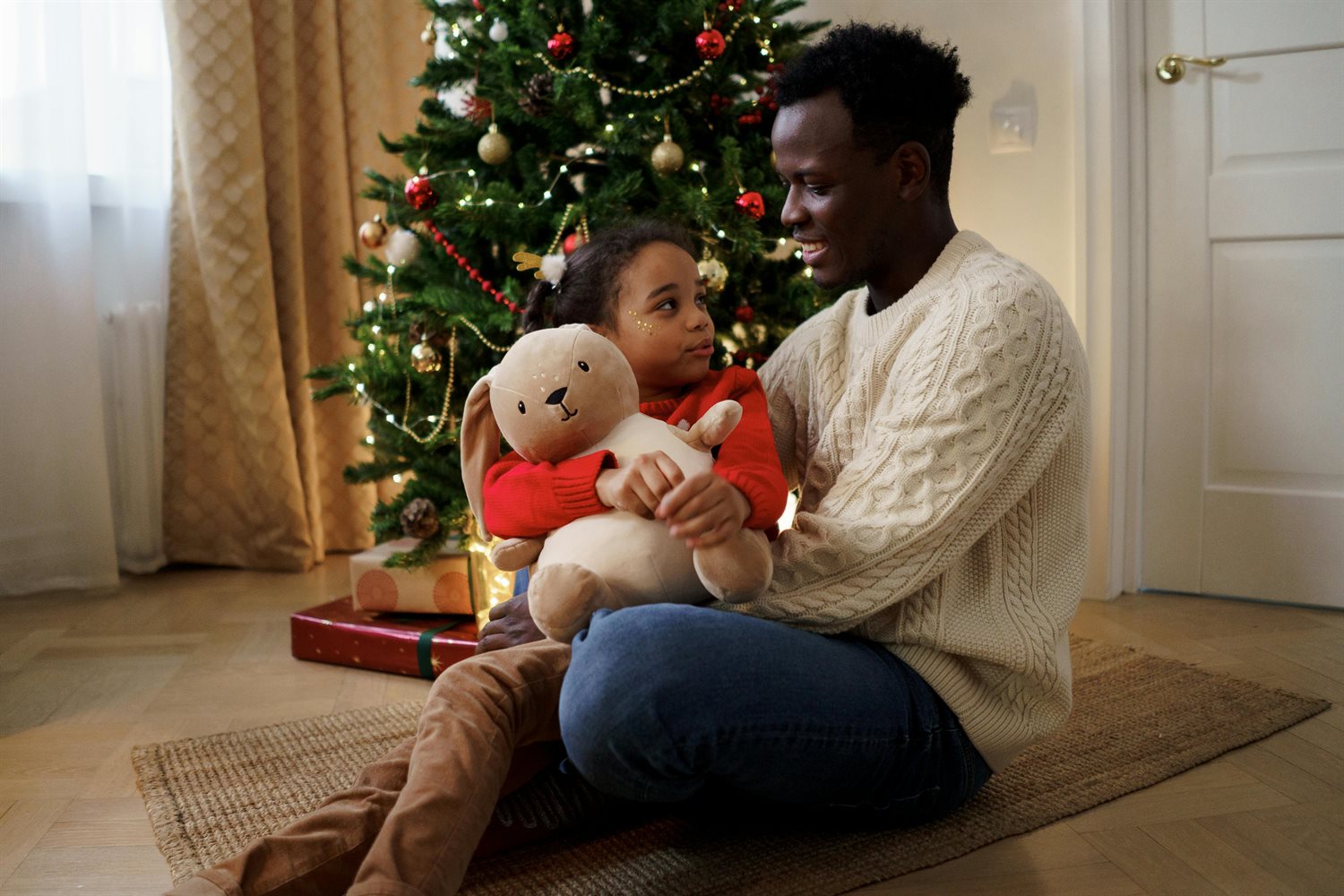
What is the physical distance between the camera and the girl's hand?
3.39 feet

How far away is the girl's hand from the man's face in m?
0.41

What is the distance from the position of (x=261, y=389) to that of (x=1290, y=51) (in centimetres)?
235

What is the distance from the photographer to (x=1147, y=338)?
235 cm

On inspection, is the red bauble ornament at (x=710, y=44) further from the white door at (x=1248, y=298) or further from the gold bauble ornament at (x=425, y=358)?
the white door at (x=1248, y=298)

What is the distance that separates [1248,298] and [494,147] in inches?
59.0

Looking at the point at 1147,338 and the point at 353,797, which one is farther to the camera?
the point at 1147,338

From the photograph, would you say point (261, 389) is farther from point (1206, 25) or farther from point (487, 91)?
point (1206, 25)

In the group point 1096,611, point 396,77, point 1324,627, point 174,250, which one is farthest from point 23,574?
point 1324,627

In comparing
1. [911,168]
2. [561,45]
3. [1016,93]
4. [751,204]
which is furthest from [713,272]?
[1016,93]

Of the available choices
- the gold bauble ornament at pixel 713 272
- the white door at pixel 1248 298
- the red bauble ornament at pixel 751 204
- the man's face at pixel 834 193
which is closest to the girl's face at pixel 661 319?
the man's face at pixel 834 193

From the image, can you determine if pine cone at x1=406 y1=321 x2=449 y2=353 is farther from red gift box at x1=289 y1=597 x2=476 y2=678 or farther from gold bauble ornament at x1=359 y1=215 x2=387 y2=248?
red gift box at x1=289 y1=597 x2=476 y2=678

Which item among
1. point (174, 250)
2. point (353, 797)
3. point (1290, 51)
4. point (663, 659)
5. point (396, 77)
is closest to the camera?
point (663, 659)

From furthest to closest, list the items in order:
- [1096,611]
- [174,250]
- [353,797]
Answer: [174,250]
[1096,611]
[353,797]

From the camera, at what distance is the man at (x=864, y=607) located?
1048 mm
